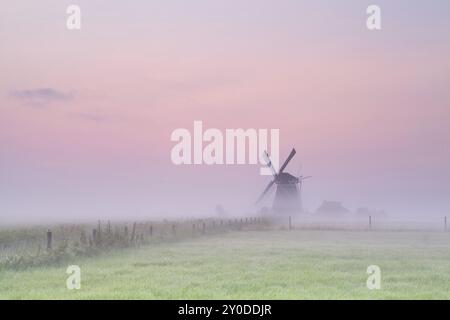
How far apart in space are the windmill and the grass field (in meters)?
51.0

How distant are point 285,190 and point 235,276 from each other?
200 ft

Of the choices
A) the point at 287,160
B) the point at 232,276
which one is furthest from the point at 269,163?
the point at 232,276

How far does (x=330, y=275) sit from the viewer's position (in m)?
16.7

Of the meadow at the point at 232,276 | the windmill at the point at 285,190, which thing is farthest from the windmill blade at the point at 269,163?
the meadow at the point at 232,276

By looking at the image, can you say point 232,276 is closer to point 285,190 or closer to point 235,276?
point 235,276

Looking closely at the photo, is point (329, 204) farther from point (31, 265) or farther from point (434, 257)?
point (31, 265)

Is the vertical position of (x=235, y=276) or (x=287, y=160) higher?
(x=287, y=160)

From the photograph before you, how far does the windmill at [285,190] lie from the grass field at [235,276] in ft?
167

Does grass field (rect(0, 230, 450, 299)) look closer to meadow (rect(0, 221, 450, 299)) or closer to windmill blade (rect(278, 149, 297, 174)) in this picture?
meadow (rect(0, 221, 450, 299))

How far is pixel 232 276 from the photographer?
53.1 feet

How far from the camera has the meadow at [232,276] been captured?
43.5ft
